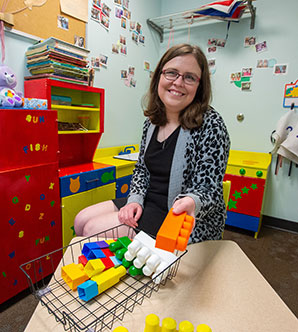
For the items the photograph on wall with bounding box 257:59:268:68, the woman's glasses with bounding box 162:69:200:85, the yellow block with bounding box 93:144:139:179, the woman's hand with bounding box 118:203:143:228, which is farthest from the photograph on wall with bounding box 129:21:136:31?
the woman's hand with bounding box 118:203:143:228

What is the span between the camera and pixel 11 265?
135cm

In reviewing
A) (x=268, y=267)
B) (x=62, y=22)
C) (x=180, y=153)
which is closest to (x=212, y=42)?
(x=62, y=22)

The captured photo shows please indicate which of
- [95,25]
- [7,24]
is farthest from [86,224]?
[95,25]

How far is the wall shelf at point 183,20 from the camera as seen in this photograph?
242 cm

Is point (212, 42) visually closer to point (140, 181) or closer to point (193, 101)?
point (193, 101)

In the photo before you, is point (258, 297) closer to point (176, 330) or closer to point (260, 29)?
point (176, 330)

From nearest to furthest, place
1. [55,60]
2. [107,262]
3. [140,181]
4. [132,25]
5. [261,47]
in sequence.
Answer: [107,262] < [140,181] < [55,60] < [261,47] < [132,25]

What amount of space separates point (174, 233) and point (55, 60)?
1438mm

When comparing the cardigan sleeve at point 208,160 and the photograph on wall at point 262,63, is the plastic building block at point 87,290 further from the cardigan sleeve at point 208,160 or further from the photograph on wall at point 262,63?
the photograph on wall at point 262,63

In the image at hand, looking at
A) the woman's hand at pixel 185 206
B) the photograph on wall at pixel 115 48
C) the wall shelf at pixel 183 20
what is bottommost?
the woman's hand at pixel 185 206

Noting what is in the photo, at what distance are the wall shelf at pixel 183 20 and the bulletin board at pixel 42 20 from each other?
115 centimetres

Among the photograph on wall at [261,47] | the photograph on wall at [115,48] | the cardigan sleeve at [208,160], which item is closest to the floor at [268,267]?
the cardigan sleeve at [208,160]

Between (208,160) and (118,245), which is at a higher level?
(208,160)

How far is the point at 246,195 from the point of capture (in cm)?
232
